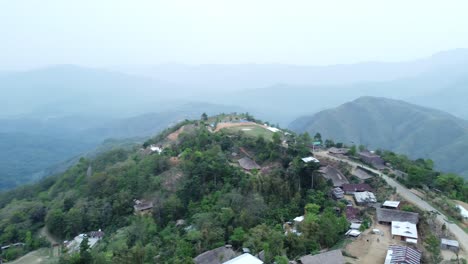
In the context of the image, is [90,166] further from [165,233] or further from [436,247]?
[436,247]

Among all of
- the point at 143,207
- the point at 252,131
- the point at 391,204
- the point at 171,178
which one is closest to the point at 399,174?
the point at 391,204

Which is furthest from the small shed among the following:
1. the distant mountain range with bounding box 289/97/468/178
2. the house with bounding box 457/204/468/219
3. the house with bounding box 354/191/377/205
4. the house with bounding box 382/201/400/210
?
the distant mountain range with bounding box 289/97/468/178

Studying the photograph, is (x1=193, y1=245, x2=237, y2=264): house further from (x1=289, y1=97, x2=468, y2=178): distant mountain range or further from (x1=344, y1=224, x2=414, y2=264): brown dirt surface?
(x1=289, y1=97, x2=468, y2=178): distant mountain range

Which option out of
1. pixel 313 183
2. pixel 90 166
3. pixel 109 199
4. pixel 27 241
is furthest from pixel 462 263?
pixel 90 166

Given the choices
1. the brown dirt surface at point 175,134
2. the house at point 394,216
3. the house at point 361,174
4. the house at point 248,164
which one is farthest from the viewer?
the brown dirt surface at point 175,134

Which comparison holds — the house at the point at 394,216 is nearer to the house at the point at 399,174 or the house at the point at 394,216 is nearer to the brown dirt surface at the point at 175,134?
the house at the point at 399,174

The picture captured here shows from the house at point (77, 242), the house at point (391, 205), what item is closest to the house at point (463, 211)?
the house at point (391, 205)
